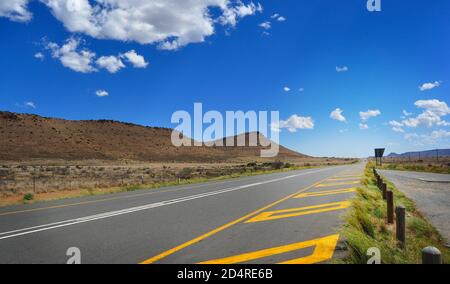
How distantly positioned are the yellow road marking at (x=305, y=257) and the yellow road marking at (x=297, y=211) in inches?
117

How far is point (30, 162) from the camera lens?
74.3m

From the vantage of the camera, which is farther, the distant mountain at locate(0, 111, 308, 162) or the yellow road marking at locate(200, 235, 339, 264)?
the distant mountain at locate(0, 111, 308, 162)

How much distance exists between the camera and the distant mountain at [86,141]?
86.9 meters

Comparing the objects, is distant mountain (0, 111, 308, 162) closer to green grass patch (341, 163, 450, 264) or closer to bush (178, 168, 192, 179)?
bush (178, 168, 192, 179)

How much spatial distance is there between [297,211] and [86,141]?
99.7 meters

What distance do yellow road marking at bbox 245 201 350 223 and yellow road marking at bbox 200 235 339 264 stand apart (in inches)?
117

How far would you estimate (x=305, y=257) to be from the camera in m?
6.70

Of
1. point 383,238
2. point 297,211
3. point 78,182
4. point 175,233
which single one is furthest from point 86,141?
point 383,238

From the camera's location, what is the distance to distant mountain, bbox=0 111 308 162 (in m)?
86.9

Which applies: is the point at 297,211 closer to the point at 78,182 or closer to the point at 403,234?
the point at 403,234

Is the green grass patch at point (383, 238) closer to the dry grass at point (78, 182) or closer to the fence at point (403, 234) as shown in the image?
the fence at point (403, 234)

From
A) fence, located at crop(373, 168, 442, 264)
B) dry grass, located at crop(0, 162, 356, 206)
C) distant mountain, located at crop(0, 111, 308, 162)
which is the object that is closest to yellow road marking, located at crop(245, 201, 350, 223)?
fence, located at crop(373, 168, 442, 264)
